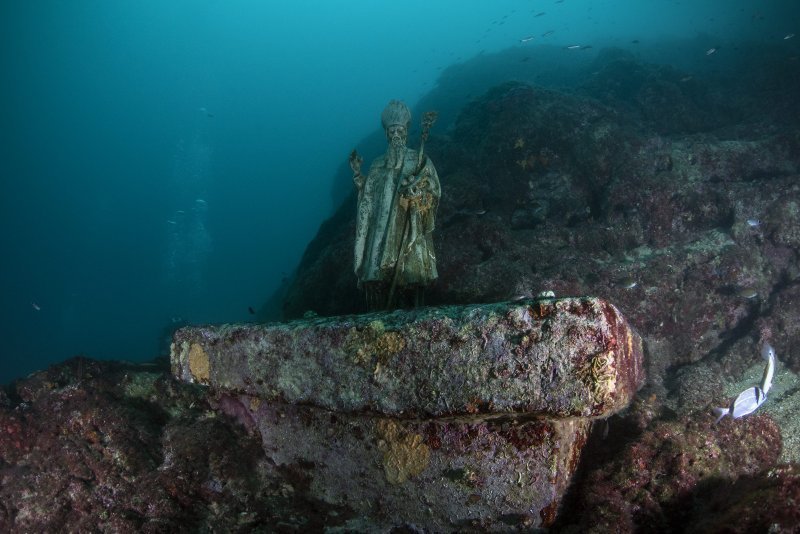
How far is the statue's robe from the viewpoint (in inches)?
185

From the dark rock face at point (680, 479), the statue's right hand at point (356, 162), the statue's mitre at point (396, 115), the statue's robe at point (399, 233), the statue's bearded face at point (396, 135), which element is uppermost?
the statue's mitre at point (396, 115)

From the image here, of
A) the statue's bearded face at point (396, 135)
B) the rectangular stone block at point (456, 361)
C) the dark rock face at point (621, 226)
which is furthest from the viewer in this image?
the dark rock face at point (621, 226)

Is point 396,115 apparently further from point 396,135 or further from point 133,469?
point 133,469

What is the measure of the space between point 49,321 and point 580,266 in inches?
4473

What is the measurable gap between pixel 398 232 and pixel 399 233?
0.7 inches

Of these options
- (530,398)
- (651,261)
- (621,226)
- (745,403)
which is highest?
(530,398)


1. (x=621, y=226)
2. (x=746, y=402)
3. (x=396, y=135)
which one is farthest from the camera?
(x=621, y=226)

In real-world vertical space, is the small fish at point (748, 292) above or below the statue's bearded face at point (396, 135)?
below

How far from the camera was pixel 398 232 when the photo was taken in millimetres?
4816

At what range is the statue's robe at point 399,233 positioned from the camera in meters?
4.69

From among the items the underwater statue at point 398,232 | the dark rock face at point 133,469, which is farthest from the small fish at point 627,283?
the dark rock face at point 133,469

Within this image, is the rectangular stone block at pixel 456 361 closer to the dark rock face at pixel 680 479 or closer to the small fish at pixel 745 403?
the dark rock face at pixel 680 479

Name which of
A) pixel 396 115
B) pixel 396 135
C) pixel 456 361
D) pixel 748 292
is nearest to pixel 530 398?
pixel 456 361

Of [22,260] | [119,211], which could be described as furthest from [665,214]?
[119,211]
